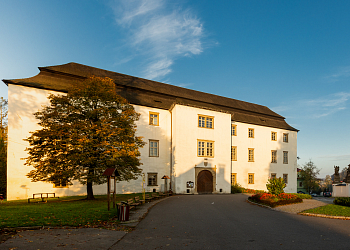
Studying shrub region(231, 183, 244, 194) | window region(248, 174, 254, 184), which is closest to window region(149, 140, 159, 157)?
shrub region(231, 183, 244, 194)

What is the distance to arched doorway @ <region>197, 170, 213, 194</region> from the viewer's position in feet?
91.5

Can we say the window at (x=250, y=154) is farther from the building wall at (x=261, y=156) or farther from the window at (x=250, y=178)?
the window at (x=250, y=178)

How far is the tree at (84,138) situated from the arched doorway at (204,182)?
11.3 meters

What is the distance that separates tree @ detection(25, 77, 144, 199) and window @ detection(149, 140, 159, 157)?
324 inches

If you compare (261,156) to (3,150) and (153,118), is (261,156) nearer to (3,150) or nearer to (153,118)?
(153,118)

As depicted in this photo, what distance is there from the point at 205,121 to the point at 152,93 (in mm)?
7576

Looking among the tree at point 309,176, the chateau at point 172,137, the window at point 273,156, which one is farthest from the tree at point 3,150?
the tree at point 309,176

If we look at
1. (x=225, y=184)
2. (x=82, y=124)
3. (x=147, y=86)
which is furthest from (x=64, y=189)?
(x=225, y=184)

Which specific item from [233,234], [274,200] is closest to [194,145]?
[274,200]

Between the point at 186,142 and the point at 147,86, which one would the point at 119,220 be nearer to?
the point at 186,142

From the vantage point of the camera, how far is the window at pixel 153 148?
27781 mm

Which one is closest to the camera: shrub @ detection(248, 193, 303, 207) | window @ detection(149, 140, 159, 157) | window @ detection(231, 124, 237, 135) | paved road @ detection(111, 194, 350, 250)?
paved road @ detection(111, 194, 350, 250)

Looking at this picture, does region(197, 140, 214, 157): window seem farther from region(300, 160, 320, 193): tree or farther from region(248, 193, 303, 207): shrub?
region(300, 160, 320, 193): tree

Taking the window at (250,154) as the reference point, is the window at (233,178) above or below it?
below
